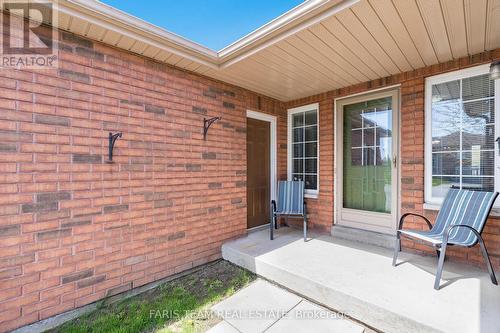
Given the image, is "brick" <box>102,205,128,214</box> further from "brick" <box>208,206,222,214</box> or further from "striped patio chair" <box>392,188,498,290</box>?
"striped patio chair" <box>392,188,498,290</box>

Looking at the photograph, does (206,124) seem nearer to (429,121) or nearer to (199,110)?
(199,110)

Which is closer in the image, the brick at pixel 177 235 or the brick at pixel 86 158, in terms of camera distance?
the brick at pixel 86 158

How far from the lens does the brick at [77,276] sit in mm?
2141

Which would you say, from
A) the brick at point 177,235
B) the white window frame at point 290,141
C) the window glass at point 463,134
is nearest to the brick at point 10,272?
the brick at point 177,235

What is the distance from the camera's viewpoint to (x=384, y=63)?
9.23ft

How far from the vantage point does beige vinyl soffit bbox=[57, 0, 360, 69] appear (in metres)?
1.88

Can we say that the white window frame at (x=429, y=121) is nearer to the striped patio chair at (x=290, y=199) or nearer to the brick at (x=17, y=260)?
the striped patio chair at (x=290, y=199)

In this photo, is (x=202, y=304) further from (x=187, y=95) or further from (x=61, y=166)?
(x=187, y=95)

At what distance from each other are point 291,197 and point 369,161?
4.31 feet

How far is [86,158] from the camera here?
2266mm

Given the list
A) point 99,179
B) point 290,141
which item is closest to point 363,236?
point 290,141

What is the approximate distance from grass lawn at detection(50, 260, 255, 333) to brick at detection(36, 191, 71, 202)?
1.09 metres

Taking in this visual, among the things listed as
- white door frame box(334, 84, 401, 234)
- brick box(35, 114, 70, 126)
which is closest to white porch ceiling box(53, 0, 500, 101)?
white door frame box(334, 84, 401, 234)

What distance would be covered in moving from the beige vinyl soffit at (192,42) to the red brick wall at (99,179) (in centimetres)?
34
